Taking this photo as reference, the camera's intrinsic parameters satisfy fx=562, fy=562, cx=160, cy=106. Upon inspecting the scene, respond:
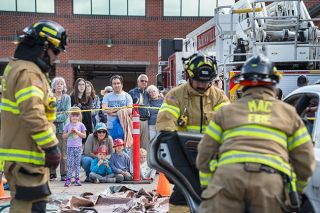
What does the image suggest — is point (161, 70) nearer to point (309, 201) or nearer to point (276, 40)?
point (276, 40)

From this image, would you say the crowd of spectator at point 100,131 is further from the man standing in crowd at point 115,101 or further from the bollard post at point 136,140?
the bollard post at point 136,140

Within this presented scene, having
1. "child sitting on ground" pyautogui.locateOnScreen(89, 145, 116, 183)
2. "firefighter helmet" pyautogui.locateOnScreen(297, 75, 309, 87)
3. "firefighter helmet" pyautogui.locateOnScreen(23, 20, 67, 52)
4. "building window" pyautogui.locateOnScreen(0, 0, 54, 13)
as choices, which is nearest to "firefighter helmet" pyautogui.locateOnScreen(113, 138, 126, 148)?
"child sitting on ground" pyautogui.locateOnScreen(89, 145, 116, 183)

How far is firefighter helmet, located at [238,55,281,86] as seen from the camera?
3.79 meters

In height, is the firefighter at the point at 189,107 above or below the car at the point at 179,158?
above

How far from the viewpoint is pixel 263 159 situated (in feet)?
11.7

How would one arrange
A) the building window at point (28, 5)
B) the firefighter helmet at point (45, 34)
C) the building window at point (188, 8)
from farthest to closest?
the building window at point (188, 8), the building window at point (28, 5), the firefighter helmet at point (45, 34)

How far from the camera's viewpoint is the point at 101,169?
31.4ft

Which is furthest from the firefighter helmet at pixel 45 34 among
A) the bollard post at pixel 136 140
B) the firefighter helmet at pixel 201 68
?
the bollard post at pixel 136 140

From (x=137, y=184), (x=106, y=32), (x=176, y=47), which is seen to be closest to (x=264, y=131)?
(x=137, y=184)

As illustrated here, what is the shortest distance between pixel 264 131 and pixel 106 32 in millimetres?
22709

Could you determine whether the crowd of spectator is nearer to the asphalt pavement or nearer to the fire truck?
the asphalt pavement

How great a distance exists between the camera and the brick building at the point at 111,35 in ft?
83.6

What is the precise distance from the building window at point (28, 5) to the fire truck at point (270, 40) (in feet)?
44.2

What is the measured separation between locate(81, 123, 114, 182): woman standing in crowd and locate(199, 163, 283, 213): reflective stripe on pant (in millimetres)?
6059
